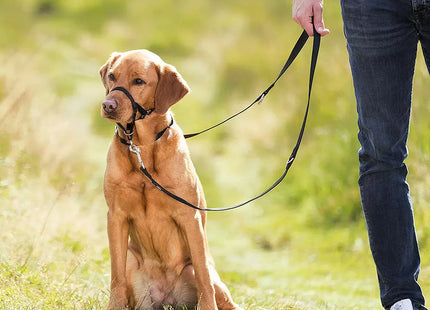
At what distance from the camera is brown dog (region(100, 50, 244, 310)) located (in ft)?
10.5

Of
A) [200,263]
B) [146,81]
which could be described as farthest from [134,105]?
[200,263]

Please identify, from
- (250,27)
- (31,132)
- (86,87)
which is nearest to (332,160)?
(31,132)

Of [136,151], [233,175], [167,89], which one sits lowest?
[136,151]

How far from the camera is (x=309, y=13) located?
9.58 ft

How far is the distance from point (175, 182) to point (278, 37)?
10.8 m

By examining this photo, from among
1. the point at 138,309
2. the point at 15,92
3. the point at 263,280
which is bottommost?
the point at 138,309

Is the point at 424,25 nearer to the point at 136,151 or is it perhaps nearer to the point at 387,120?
the point at 387,120

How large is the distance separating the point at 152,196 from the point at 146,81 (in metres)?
0.56

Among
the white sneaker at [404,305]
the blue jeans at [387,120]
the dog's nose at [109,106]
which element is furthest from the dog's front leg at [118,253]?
the white sneaker at [404,305]

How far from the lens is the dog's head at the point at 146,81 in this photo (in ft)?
10.7

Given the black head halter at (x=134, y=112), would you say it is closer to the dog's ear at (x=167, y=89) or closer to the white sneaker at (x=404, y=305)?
the dog's ear at (x=167, y=89)

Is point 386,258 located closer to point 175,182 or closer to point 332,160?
point 175,182

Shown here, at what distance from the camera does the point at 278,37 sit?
13.6m

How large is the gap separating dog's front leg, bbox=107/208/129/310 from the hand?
4.04ft
